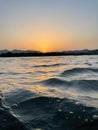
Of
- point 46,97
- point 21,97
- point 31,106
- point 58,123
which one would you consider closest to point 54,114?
point 58,123

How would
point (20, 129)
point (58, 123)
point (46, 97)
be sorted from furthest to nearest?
point (46, 97)
point (58, 123)
point (20, 129)

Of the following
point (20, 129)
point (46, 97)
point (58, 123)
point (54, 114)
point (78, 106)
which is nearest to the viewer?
point (20, 129)

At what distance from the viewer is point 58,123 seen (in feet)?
15.8

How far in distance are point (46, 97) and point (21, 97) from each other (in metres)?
0.80

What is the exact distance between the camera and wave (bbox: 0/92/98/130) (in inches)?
184

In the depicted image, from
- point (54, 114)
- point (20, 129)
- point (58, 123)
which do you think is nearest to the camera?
point (20, 129)

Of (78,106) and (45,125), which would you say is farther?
(78,106)

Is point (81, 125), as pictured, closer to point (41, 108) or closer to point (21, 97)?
point (41, 108)

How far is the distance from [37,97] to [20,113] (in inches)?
61.0

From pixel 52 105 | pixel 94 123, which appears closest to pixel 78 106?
pixel 52 105

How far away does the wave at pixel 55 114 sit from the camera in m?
4.68

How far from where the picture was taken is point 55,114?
5.34 m

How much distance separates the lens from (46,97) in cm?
696

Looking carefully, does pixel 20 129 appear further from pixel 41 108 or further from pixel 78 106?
pixel 78 106
